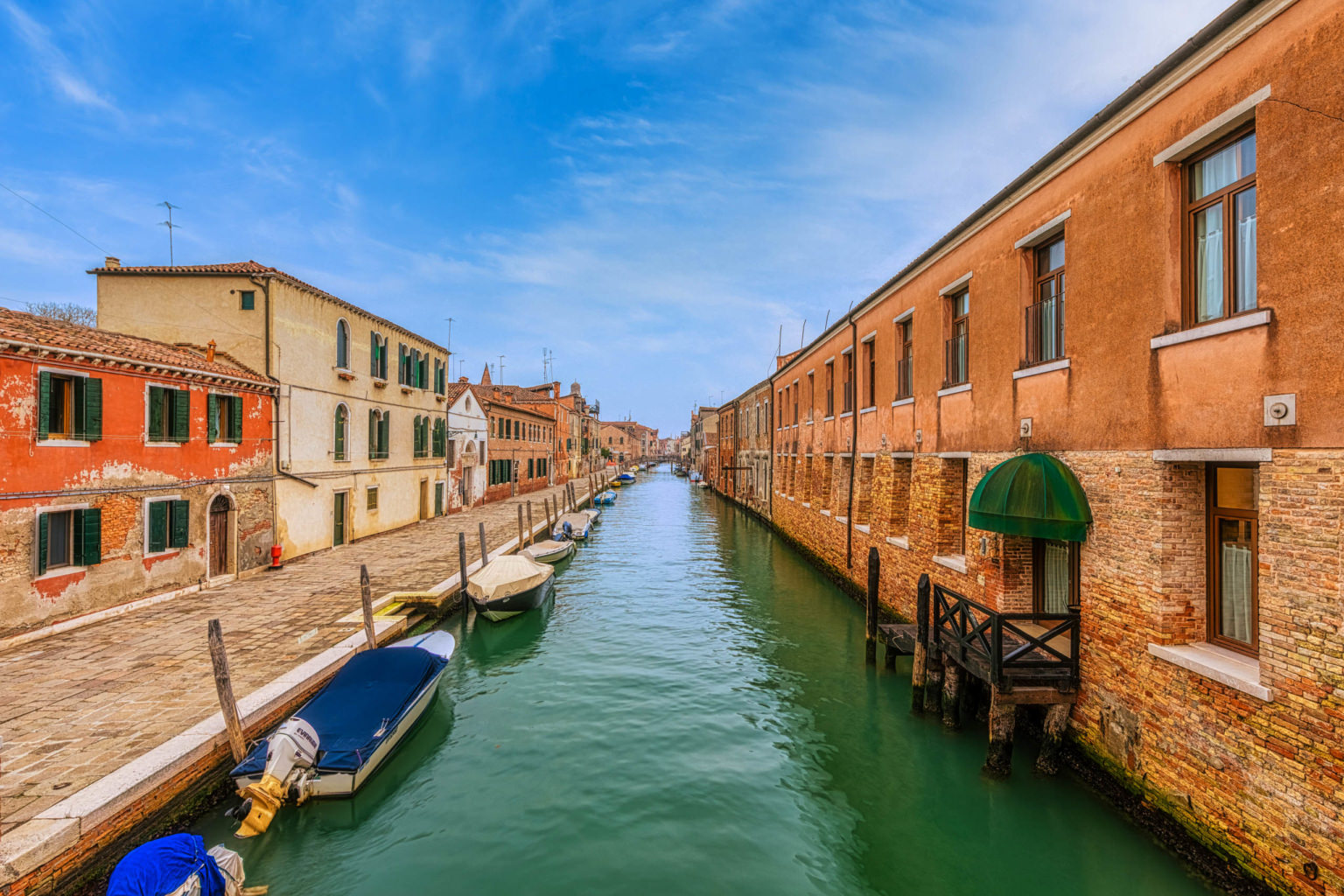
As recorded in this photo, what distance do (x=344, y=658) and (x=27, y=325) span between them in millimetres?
8333

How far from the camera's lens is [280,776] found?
6.23 m

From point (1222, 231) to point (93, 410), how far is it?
1633 cm

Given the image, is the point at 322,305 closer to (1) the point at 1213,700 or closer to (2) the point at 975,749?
(2) the point at 975,749

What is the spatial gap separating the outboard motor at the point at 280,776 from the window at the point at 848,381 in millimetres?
13763

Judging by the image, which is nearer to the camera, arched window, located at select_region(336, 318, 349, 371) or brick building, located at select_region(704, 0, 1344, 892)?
brick building, located at select_region(704, 0, 1344, 892)

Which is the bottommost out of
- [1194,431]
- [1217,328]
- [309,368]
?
[1194,431]

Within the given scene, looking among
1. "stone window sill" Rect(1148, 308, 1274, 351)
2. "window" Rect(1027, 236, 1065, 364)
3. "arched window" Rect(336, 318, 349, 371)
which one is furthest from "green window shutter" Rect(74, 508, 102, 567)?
"stone window sill" Rect(1148, 308, 1274, 351)

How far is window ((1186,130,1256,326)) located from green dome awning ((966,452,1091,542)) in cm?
199

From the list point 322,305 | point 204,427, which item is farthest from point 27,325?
point 322,305

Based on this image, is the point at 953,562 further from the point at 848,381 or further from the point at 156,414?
the point at 156,414

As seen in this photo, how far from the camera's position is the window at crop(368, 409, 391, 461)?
2047 centimetres

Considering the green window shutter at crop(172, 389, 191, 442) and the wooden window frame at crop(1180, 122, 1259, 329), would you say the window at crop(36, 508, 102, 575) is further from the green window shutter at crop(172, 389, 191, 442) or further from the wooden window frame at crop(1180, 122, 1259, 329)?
the wooden window frame at crop(1180, 122, 1259, 329)

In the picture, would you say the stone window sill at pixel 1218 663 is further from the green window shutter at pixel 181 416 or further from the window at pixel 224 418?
the window at pixel 224 418

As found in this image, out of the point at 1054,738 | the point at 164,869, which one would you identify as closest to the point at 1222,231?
the point at 1054,738
